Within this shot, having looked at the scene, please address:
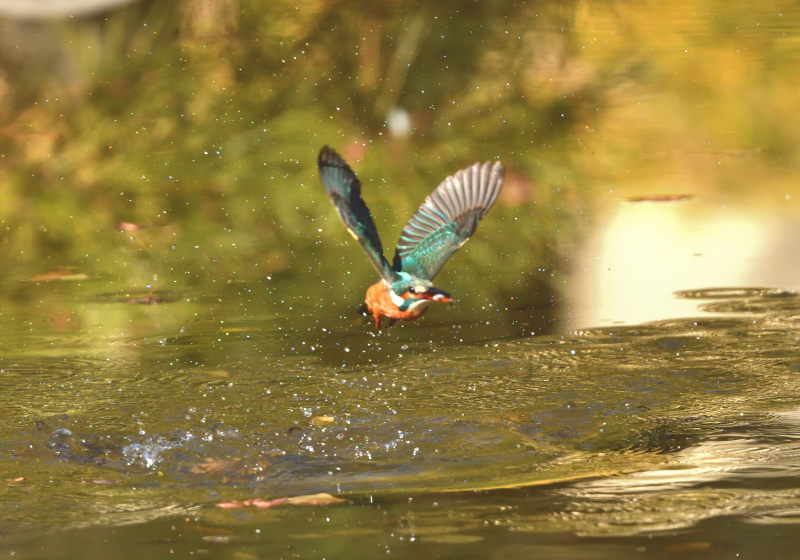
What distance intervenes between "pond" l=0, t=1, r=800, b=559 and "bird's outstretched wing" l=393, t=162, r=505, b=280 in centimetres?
45

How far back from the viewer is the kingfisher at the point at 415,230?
8.75ft

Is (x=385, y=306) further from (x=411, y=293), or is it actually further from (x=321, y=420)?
(x=321, y=420)

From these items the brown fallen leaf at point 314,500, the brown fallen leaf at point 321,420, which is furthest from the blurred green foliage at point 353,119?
the brown fallen leaf at point 314,500

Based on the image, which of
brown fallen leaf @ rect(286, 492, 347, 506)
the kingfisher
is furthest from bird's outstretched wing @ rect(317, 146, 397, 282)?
brown fallen leaf @ rect(286, 492, 347, 506)

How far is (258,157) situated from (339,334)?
1914 mm

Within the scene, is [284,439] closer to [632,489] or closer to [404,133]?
[632,489]

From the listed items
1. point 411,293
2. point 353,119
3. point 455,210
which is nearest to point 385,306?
point 411,293

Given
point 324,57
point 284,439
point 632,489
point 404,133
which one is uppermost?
point 324,57

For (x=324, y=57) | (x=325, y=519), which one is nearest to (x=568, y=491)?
(x=325, y=519)

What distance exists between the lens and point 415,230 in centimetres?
306

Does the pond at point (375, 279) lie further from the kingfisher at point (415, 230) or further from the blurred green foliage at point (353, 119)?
the kingfisher at point (415, 230)

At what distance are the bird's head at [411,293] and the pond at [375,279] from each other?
344mm

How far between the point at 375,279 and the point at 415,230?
55.4 inches

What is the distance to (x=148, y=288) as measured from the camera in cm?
442
